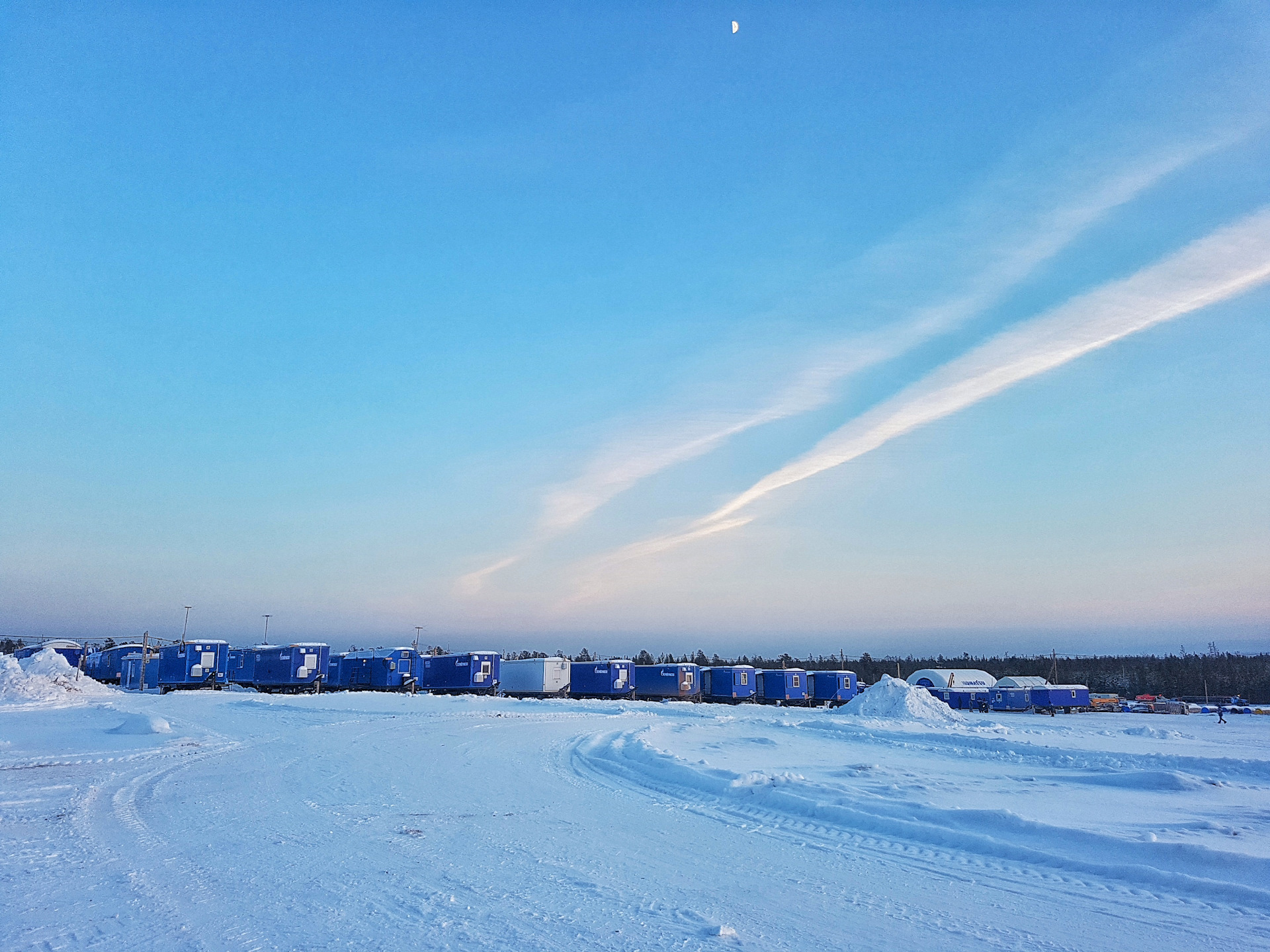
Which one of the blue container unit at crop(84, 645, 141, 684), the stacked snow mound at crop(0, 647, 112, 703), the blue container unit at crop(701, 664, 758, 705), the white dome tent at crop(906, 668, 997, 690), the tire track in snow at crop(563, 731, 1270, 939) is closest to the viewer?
the tire track in snow at crop(563, 731, 1270, 939)

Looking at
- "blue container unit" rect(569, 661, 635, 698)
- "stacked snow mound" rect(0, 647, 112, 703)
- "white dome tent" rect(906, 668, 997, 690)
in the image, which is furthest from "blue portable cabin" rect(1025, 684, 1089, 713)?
"stacked snow mound" rect(0, 647, 112, 703)

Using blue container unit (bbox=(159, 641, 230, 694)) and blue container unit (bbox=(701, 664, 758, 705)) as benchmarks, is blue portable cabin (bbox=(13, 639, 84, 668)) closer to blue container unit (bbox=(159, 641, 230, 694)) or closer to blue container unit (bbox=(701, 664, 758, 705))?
blue container unit (bbox=(159, 641, 230, 694))

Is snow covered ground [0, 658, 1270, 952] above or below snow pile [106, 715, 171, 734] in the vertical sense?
above

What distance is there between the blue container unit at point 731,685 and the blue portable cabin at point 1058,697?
60.8 ft

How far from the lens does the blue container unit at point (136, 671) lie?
5488 centimetres

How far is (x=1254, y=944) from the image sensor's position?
19.2 feet

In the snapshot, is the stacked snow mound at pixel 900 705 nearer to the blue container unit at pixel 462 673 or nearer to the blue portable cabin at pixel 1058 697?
the blue portable cabin at pixel 1058 697

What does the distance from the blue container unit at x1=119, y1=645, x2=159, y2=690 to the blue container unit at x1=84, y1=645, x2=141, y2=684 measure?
0.52 m

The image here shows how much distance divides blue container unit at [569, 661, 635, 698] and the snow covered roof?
72.5ft

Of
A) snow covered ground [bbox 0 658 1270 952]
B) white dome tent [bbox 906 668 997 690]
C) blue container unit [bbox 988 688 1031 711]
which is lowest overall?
blue container unit [bbox 988 688 1031 711]

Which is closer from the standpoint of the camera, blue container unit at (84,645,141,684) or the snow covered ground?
the snow covered ground

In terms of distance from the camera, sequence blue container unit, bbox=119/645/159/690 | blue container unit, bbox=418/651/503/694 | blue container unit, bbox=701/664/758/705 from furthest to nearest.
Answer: blue container unit, bbox=119/645/159/690
blue container unit, bbox=701/664/758/705
blue container unit, bbox=418/651/503/694

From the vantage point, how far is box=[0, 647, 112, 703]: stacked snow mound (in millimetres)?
34531

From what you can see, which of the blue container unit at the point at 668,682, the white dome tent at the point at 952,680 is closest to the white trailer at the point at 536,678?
the blue container unit at the point at 668,682
